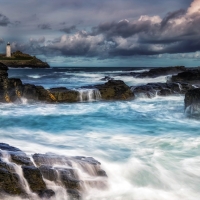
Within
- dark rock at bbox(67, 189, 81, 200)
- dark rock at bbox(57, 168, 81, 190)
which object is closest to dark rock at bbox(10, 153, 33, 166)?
dark rock at bbox(57, 168, 81, 190)

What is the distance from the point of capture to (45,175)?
204 inches

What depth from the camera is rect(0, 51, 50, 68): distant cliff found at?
12925 centimetres

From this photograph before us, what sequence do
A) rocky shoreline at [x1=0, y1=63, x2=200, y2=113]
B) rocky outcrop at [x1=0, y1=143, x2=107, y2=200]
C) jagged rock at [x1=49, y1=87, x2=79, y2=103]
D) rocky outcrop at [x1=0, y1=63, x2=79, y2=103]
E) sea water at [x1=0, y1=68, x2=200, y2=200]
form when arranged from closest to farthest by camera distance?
rocky outcrop at [x1=0, y1=143, x2=107, y2=200] < sea water at [x1=0, y1=68, x2=200, y2=200] < rocky outcrop at [x1=0, y1=63, x2=79, y2=103] < rocky shoreline at [x1=0, y1=63, x2=200, y2=113] < jagged rock at [x1=49, y1=87, x2=79, y2=103]

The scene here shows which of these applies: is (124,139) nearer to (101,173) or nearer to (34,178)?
(101,173)

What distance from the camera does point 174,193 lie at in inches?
212

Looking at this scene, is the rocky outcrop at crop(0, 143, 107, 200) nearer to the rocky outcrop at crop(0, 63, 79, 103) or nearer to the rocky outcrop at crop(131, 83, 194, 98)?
the rocky outcrop at crop(0, 63, 79, 103)

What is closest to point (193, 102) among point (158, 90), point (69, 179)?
point (158, 90)

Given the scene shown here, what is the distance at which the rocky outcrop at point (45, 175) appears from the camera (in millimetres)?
4727

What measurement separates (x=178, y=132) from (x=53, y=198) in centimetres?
639

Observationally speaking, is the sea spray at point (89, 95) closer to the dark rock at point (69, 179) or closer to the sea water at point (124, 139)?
the sea water at point (124, 139)

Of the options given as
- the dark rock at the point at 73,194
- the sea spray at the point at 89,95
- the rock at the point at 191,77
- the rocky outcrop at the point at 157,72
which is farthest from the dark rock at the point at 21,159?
the rocky outcrop at the point at 157,72

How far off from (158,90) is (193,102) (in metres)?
7.18

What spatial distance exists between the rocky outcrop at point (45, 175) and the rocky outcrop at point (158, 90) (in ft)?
Answer: 43.3

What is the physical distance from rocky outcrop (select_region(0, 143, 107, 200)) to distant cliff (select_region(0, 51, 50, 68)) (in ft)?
420
